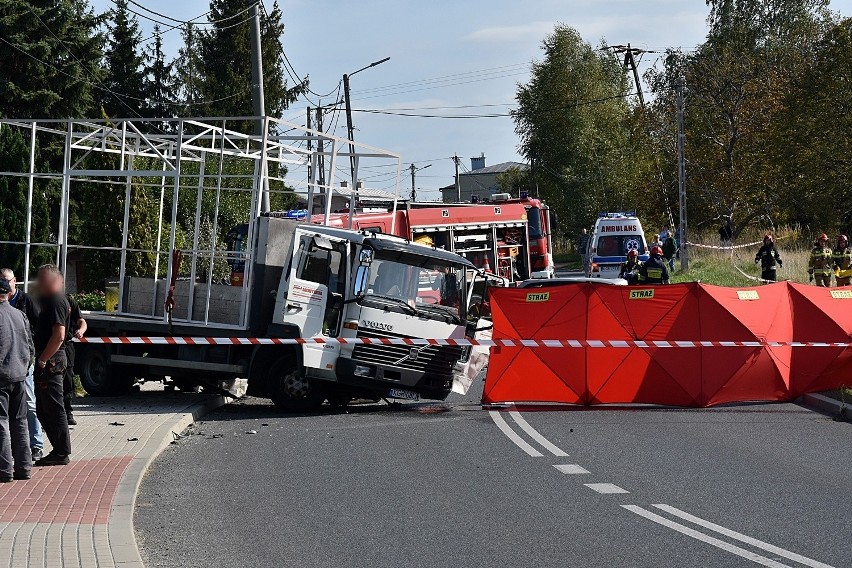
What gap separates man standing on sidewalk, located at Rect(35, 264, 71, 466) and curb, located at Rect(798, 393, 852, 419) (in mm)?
8910

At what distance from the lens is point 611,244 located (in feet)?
120

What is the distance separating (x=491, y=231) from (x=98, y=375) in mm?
16817

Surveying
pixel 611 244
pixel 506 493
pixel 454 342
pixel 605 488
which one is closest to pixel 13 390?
pixel 506 493

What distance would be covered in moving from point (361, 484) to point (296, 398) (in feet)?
16.9

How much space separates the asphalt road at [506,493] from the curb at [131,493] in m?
0.15

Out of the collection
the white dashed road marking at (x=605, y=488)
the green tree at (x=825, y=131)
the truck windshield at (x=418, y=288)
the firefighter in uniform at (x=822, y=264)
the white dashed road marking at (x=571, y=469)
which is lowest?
the white dashed road marking at (x=571, y=469)

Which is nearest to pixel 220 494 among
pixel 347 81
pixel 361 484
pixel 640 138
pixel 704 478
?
pixel 361 484

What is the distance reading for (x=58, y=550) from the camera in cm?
692

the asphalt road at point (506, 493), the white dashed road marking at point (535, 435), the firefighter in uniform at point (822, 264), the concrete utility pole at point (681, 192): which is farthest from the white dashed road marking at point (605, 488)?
the concrete utility pole at point (681, 192)

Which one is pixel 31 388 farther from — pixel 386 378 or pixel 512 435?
pixel 386 378

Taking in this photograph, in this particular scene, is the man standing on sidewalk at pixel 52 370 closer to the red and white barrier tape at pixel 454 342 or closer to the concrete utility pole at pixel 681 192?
the red and white barrier tape at pixel 454 342

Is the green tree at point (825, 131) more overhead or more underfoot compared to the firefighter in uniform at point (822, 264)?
more overhead

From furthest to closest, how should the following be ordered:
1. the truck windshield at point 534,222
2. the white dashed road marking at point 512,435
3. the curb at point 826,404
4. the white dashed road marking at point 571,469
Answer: the truck windshield at point 534,222 < the curb at point 826,404 < the white dashed road marking at point 512,435 < the white dashed road marking at point 571,469

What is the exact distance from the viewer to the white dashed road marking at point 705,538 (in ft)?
22.2
